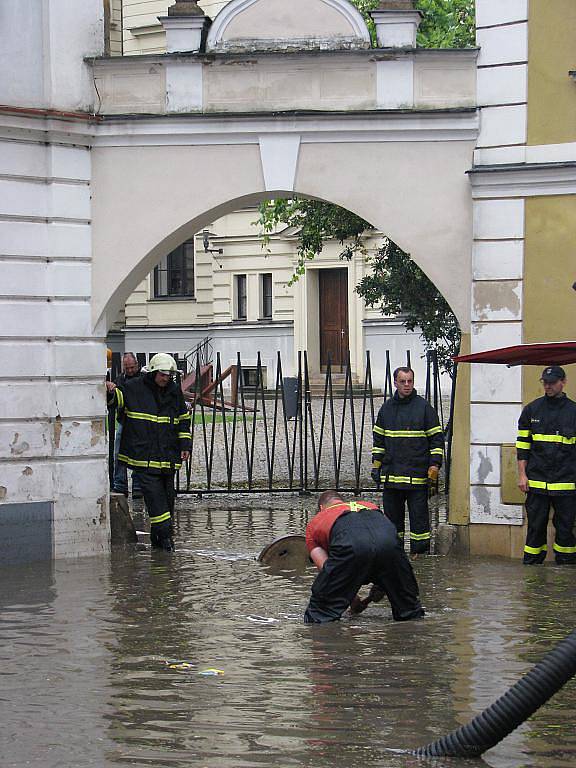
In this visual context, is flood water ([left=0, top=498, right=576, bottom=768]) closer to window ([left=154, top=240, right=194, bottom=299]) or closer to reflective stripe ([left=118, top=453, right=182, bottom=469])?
reflective stripe ([left=118, top=453, right=182, bottom=469])

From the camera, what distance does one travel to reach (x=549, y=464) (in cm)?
1184

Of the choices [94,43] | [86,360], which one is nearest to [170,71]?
[94,43]

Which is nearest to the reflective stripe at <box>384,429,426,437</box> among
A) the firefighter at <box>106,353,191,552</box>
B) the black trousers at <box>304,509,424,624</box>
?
the firefighter at <box>106,353,191,552</box>

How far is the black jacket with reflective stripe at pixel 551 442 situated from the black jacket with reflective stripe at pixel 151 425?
3.24m

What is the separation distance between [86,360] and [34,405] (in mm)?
655

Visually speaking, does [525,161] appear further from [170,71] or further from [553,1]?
[170,71]

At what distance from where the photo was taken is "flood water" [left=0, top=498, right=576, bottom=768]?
20.7 ft

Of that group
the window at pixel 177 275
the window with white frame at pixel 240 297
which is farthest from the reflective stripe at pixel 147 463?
the window at pixel 177 275

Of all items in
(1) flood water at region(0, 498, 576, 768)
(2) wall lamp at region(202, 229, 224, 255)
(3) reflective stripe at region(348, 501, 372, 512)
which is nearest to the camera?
(1) flood water at region(0, 498, 576, 768)

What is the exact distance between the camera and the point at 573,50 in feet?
40.1

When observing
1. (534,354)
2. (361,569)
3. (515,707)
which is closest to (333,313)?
(534,354)

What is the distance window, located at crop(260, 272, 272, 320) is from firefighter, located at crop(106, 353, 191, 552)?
82.9ft

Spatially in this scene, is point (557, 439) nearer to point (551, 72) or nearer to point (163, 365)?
point (551, 72)

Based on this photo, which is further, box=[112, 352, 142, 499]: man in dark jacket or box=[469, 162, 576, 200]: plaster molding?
box=[112, 352, 142, 499]: man in dark jacket
